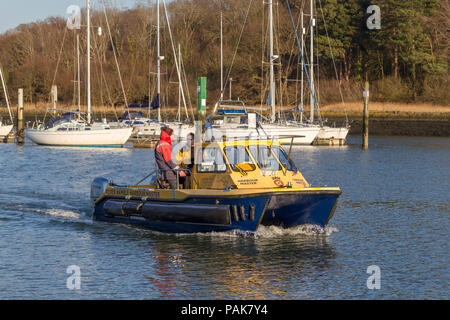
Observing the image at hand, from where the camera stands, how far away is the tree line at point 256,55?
73938 mm

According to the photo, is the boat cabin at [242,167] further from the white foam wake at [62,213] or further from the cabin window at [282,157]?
the white foam wake at [62,213]

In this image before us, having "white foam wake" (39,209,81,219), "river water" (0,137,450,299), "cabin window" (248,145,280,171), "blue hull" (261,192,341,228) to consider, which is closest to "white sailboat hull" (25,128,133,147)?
"river water" (0,137,450,299)

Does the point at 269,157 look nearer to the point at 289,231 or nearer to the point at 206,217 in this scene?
the point at 289,231

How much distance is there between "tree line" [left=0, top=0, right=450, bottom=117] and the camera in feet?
243

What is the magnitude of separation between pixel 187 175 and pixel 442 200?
1147cm

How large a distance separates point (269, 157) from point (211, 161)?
56.1 inches

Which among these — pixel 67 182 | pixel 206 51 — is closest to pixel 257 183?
pixel 67 182

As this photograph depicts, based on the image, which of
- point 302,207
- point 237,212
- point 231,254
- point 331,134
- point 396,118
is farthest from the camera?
point 396,118

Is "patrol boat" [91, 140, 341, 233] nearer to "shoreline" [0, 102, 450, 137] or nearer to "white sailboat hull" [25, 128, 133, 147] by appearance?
"white sailboat hull" [25, 128, 133, 147]

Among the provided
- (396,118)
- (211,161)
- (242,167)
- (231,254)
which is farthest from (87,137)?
(231,254)

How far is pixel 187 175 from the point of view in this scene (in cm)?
1856

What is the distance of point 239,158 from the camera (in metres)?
18.3

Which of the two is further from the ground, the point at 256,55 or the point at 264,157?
the point at 256,55

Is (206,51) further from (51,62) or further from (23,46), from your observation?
(23,46)
